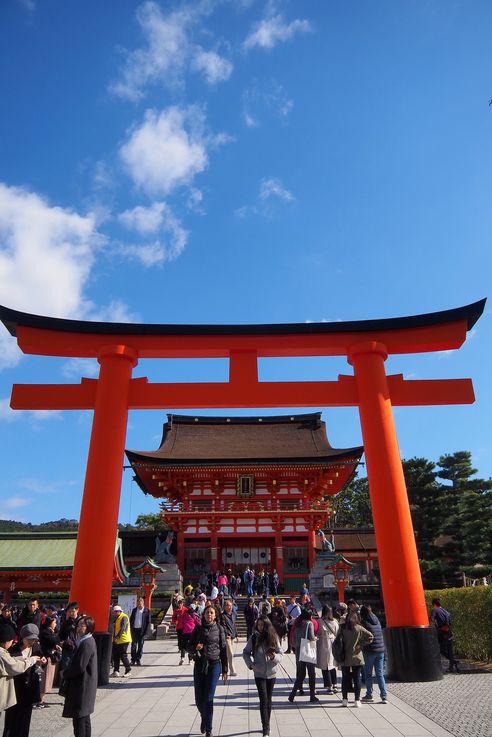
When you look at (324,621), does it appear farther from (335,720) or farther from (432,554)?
(432,554)

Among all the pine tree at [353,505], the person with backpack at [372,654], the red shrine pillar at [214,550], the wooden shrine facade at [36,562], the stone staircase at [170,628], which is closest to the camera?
the person with backpack at [372,654]

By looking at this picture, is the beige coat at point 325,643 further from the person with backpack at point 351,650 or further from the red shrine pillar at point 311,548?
the red shrine pillar at point 311,548

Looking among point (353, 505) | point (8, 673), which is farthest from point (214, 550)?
point (353, 505)

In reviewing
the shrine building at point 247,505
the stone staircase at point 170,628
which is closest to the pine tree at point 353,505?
the shrine building at point 247,505

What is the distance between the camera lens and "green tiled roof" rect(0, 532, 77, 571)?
17.5 m

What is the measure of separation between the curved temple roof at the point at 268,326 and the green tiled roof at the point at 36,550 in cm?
1055

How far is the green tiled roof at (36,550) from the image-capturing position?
17.5 meters

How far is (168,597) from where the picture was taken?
2053 cm

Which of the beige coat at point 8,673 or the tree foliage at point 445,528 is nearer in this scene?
the beige coat at point 8,673

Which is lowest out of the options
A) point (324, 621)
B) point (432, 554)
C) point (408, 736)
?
point (408, 736)

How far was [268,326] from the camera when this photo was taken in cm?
1047

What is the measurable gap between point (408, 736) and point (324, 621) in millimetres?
2521

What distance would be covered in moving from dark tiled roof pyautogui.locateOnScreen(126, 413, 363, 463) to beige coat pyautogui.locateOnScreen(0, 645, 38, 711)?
19989 mm

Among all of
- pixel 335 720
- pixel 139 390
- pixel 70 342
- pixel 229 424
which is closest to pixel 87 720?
pixel 335 720
